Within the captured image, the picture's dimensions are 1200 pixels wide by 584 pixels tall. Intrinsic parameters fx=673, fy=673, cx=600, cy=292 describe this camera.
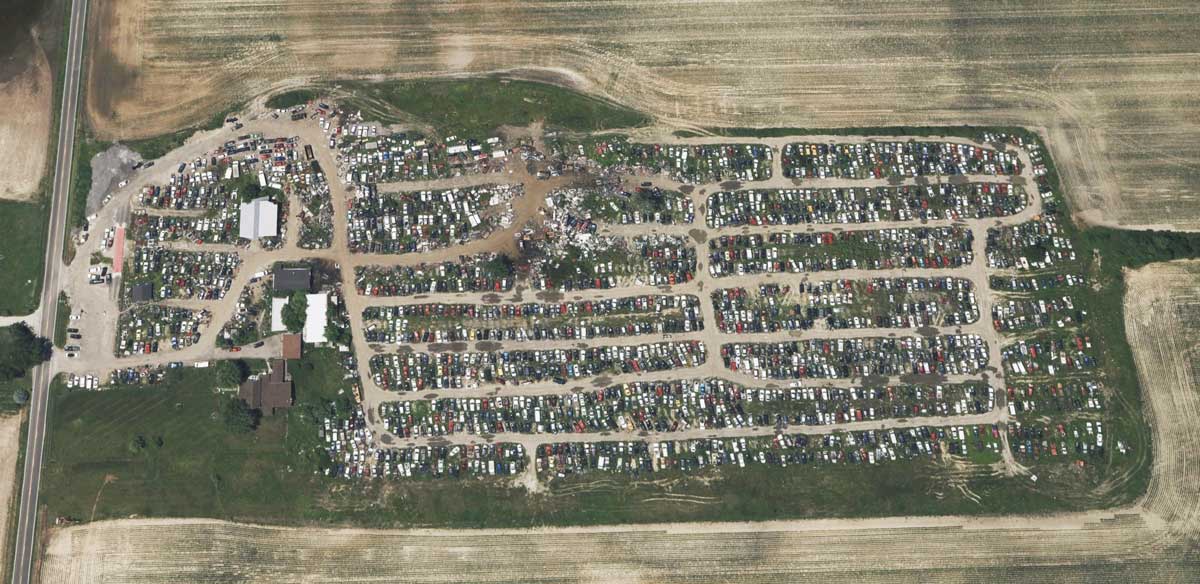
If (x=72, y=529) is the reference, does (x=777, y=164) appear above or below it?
above

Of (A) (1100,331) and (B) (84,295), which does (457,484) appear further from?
(A) (1100,331)

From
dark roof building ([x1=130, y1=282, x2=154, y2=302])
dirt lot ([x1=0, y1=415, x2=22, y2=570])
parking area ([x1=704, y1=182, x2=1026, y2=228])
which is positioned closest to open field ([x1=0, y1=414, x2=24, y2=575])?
dirt lot ([x1=0, y1=415, x2=22, y2=570])

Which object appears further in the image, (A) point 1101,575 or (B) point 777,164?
(B) point 777,164

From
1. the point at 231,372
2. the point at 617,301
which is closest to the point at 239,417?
the point at 231,372

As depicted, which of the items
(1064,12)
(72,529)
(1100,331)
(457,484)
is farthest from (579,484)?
(1064,12)

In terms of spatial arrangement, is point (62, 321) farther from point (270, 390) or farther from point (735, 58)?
point (735, 58)

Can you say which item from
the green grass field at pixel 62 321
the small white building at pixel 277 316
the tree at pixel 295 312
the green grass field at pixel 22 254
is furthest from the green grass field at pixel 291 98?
the green grass field at pixel 62 321

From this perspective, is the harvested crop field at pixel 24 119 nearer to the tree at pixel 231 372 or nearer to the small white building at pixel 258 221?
the small white building at pixel 258 221
